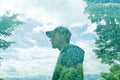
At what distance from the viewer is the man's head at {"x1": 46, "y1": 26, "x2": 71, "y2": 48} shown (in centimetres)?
1138

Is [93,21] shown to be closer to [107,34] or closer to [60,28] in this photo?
[107,34]

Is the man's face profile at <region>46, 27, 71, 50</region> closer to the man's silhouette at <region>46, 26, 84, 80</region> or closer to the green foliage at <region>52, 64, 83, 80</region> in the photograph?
the man's silhouette at <region>46, 26, 84, 80</region>

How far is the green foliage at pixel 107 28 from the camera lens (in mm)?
21734

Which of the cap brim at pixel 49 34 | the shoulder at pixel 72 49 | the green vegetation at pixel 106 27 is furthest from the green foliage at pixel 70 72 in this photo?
→ the green vegetation at pixel 106 27

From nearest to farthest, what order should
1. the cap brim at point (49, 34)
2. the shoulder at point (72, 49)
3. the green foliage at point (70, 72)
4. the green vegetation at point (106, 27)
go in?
the green foliage at point (70, 72) < the shoulder at point (72, 49) < the cap brim at point (49, 34) < the green vegetation at point (106, 27)

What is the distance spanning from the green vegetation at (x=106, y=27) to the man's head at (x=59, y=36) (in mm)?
10567

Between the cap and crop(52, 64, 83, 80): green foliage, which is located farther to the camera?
the cap

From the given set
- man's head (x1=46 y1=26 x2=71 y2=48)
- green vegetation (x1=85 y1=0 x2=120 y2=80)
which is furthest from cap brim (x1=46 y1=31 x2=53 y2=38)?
green vegetation (x1=85 y1=0 x2=120 y2=80)

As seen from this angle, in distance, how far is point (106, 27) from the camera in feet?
75.4

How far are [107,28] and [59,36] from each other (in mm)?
11855

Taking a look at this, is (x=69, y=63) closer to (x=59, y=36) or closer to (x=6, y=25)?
(x=59, y=36)

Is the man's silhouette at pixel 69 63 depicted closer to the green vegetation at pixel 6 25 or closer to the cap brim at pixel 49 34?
the cap brim at pixel 49 34

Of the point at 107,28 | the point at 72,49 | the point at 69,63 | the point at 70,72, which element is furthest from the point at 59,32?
the point at 107,28

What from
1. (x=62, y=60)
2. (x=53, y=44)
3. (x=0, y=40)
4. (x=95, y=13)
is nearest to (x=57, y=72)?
(x=62, y=60)
